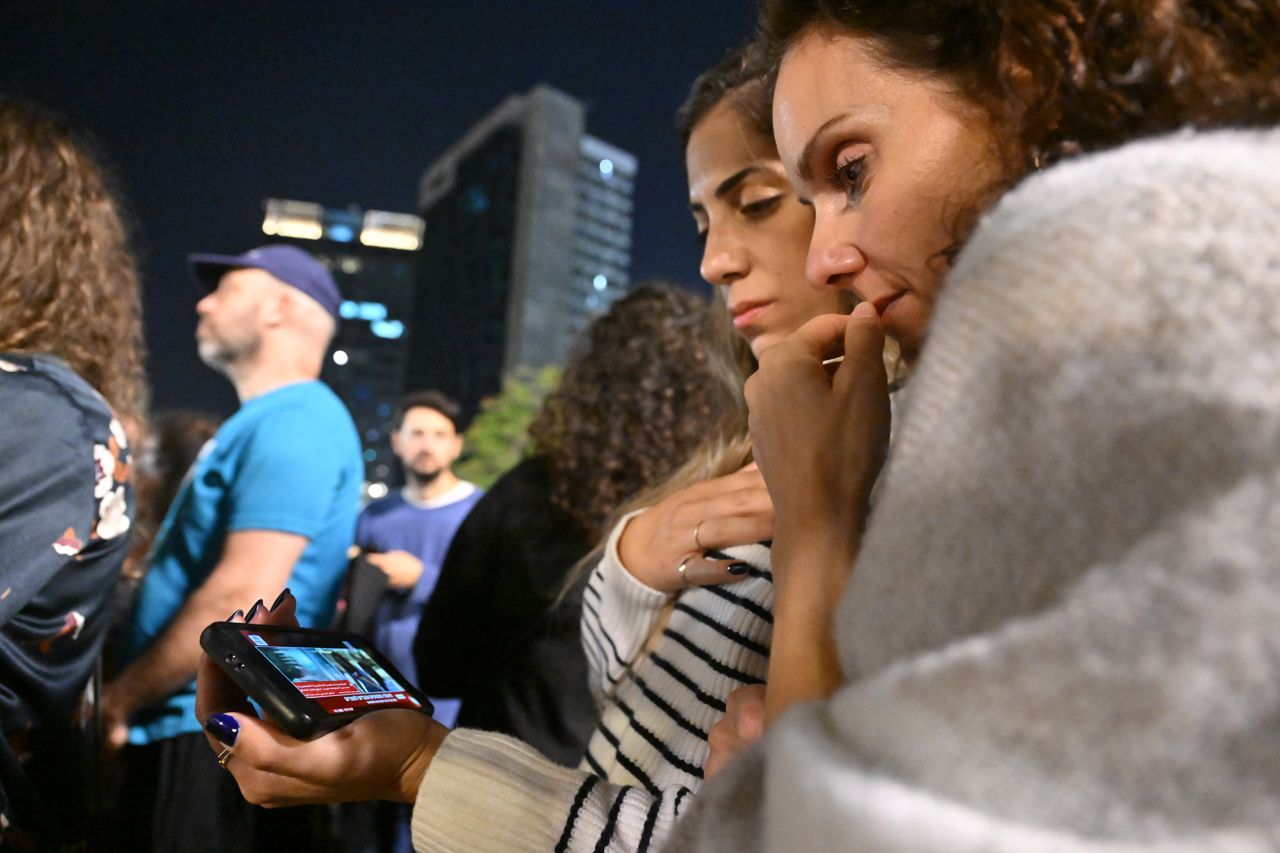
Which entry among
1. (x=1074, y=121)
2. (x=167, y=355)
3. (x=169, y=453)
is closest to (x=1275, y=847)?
(x=1074, y=121)

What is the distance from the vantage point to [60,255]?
2176 millimetres

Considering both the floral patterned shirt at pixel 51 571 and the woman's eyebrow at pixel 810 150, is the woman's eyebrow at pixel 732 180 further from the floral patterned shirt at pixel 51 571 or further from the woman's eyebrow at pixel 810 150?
the floral patterned shirt at pixel 51 571

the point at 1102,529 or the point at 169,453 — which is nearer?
the point at 1102,529

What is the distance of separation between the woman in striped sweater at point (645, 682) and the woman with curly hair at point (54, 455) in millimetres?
768

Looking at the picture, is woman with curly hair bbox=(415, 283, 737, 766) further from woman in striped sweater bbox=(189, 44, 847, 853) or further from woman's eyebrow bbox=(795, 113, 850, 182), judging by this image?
woman's eyebrow bbox=(795, 113, 850, 182)

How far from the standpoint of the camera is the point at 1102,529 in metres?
0.54

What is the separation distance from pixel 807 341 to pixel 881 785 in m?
0.62

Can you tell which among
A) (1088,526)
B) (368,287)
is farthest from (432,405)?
(368,287)

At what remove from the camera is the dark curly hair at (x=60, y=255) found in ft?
6.86

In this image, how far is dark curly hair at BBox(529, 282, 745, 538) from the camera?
2471 millimetres

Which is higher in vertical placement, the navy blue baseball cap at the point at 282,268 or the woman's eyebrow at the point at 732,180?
the navy blue baseball cap at the point at 282,268

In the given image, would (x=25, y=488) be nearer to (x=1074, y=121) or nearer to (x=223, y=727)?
(x=223, y=727)

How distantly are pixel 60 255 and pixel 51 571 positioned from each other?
86 cm

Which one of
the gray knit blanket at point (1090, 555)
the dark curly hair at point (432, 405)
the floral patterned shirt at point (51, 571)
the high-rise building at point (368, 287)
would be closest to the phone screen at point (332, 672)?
the gray knit blanket at point (1090, 555)
